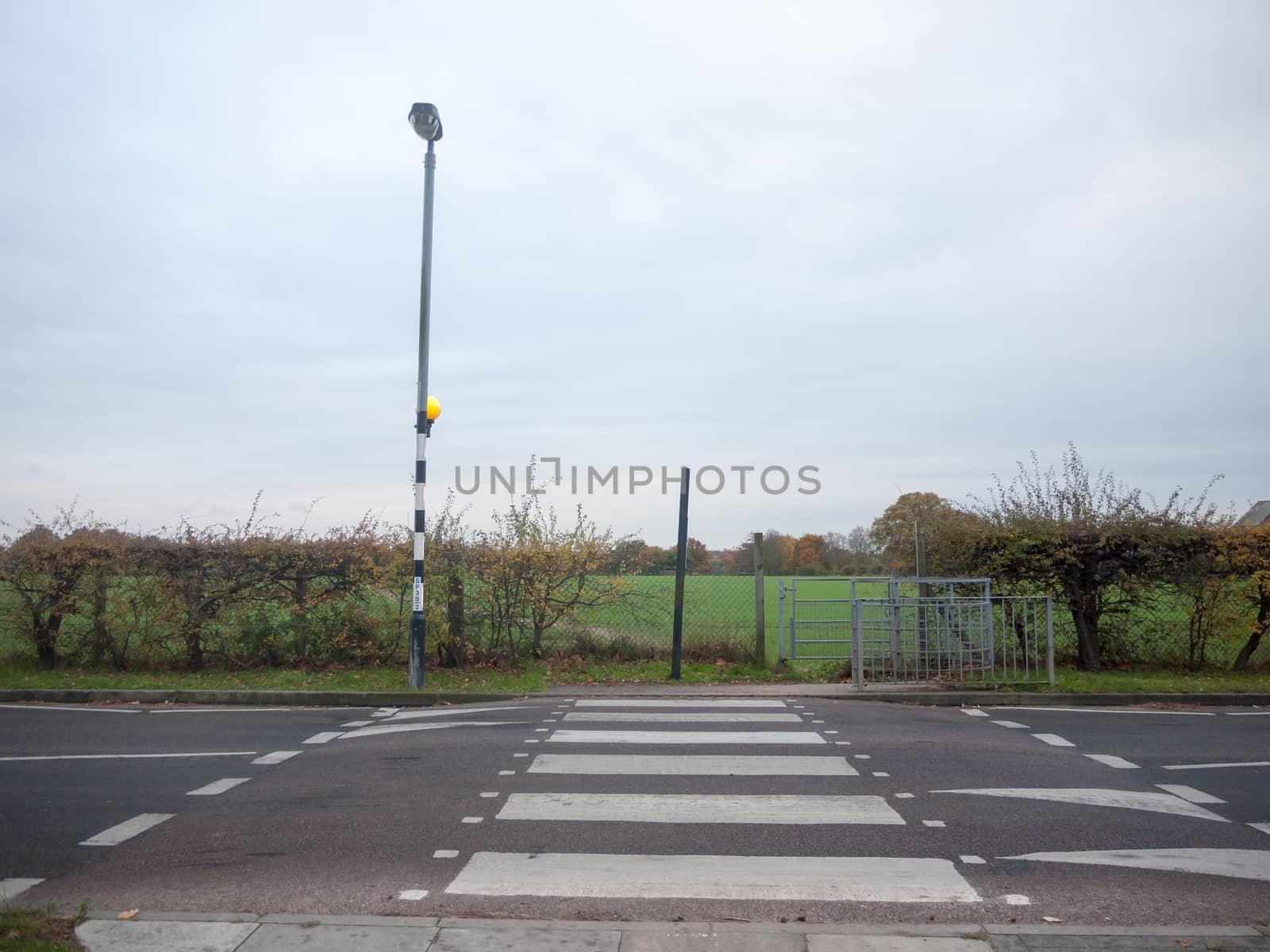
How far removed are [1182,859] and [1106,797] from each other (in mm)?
1465

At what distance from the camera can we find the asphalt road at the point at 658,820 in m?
5.29

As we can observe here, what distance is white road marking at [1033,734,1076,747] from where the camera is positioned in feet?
31.0

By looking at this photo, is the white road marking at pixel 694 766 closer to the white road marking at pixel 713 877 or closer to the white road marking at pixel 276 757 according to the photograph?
the white road marking at pixel 713 877

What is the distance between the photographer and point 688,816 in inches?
268

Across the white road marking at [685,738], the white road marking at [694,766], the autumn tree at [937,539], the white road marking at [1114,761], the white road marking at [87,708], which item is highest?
the autumn tree at [937,539]

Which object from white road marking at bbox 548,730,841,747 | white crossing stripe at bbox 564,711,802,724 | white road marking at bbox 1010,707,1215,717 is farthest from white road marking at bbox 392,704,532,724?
white road marking at bbox 1010,707,1215,717

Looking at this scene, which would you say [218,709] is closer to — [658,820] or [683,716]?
[683,716]

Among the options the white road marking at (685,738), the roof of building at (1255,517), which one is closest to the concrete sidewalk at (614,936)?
the white road marking at (685,738)

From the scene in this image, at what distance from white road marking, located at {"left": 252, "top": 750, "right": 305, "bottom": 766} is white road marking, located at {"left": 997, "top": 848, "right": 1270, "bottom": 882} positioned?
629 centimetres

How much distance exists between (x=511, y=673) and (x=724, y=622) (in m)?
3.92

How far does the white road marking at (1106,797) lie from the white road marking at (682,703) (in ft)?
15.2

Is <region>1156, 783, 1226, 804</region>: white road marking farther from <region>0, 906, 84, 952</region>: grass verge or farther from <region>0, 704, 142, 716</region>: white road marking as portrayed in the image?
<region>0, 704, 142, 716</region>: white road marking

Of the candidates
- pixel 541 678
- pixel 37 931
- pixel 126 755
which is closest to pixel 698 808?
pixel 37 931

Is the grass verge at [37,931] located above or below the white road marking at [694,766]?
below
